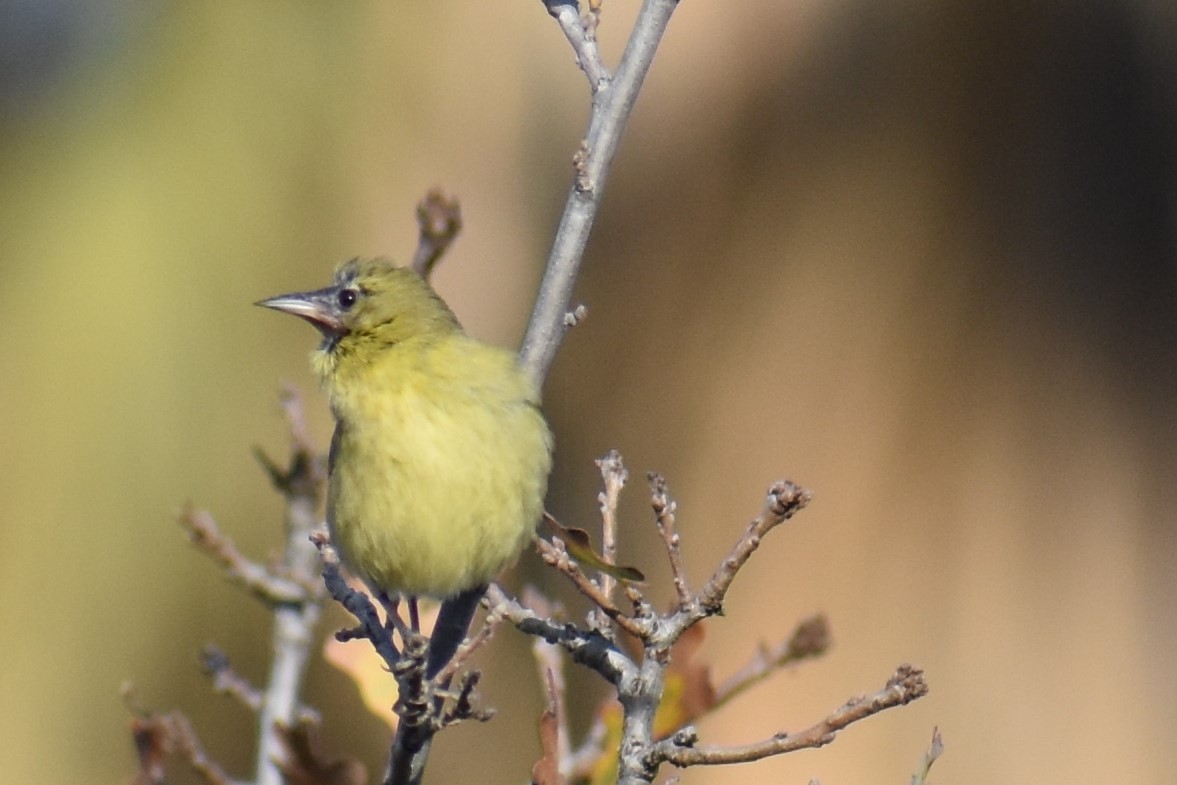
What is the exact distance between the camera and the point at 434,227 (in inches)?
165

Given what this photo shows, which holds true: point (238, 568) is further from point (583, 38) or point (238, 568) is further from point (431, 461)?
point (583, 38)

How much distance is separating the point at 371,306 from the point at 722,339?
2405mm

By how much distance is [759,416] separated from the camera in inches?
228

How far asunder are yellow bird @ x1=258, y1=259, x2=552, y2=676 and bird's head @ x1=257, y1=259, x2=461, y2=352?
45mm

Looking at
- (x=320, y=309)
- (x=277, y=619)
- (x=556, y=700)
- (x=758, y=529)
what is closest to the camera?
(x=758, y=529)

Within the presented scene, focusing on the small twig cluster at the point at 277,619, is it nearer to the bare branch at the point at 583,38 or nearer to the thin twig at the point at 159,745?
the thin twig at the point at 159,745

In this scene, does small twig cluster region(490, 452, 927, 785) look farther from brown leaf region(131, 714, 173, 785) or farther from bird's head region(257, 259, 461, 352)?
brown leaf region(131, 714, 173, 785)

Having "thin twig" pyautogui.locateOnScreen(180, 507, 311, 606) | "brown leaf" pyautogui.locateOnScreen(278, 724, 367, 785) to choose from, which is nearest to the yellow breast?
"brown leaf" pyautogui.locateOnScreen(278, 724, 367, 785)

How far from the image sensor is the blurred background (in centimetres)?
564

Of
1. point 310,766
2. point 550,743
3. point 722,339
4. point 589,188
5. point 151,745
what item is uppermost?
point 589,188

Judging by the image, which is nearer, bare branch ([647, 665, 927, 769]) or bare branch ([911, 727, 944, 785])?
bare branch ([647, 665, 927, 769])

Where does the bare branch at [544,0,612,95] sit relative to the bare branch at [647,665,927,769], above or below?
above

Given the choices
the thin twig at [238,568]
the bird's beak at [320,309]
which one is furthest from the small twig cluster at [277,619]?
the bird's beak at [320,309]

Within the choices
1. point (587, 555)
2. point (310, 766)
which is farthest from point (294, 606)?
point (587, 555)
